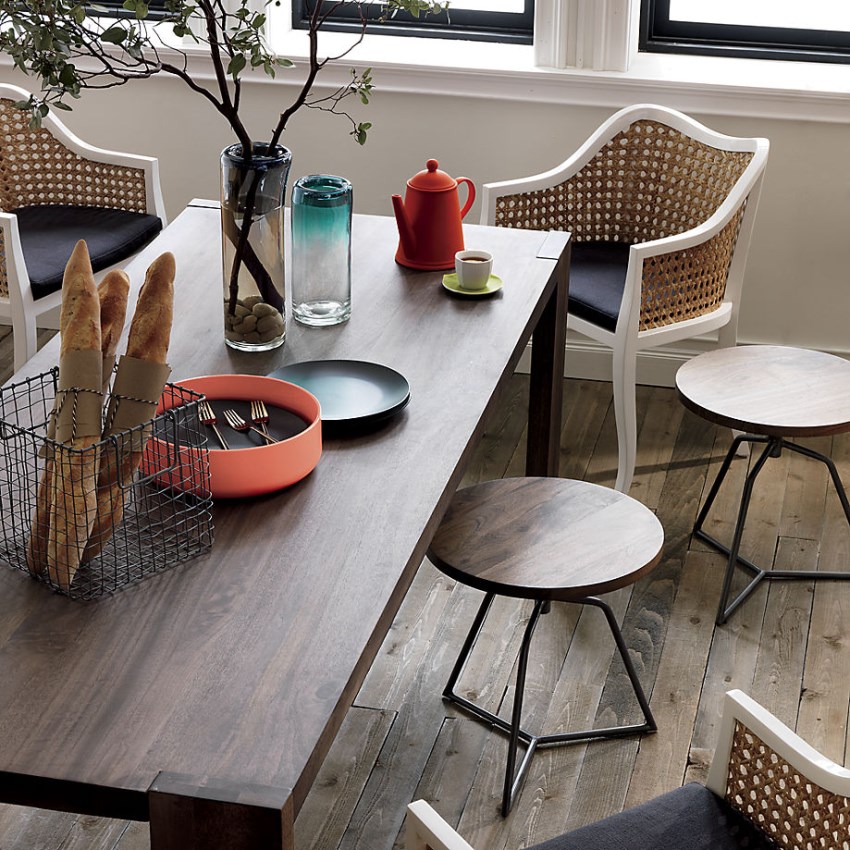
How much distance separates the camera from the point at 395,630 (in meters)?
2.61

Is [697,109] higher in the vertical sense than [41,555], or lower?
higher

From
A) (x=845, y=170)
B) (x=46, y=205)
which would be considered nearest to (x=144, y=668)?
(x=46, y=205)

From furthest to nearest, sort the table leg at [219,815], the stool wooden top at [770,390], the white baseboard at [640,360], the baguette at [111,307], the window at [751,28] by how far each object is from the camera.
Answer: the white baseboard at [640,360] < the window at [751,28] < the stool wooden top at [770,390] < the baguette at [111,307] < the table leg at [219,815]

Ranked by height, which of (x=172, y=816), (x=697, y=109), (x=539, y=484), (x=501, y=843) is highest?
(x=697, y=109)

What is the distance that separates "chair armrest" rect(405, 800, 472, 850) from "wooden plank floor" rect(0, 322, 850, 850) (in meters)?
0.82

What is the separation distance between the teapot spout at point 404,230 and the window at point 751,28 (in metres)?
1.61

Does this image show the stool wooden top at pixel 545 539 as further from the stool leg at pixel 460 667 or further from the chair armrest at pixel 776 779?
Answer: the chair armrest at pixel 776 779

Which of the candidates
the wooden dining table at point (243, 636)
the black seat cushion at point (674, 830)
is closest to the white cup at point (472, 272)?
the wooden dining table at point (243, 636)

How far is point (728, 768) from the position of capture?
151cm

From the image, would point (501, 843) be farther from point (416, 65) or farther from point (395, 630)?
point (416, 65)

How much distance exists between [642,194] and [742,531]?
1028 mm

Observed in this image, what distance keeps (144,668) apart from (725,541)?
1.93 metres

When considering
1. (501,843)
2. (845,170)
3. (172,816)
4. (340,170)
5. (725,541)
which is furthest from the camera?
(340,170)

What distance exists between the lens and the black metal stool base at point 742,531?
2658mm
